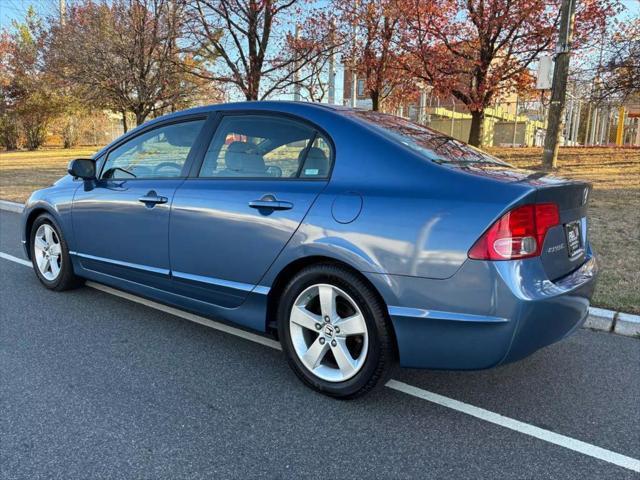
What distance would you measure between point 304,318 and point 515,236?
124cm

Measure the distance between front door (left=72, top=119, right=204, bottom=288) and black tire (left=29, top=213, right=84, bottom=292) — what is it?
268 millimetres

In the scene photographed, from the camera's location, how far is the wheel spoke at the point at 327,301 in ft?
9.30

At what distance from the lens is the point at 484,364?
249cm

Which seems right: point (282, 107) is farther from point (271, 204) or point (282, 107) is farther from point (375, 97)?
point (375, 97)

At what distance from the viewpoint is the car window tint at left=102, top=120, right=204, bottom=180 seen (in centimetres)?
372

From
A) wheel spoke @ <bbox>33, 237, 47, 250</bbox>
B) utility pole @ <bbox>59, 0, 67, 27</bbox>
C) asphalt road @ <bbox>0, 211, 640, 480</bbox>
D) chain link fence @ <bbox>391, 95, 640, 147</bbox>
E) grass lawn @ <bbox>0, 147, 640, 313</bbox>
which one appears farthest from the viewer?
chain link fence @ <bbox>391, 95, 640, 147</bbox>

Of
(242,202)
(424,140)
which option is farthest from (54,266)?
(424,140)

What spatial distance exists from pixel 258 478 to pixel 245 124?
220 centimetres

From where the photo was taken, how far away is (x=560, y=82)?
1016 centimetres

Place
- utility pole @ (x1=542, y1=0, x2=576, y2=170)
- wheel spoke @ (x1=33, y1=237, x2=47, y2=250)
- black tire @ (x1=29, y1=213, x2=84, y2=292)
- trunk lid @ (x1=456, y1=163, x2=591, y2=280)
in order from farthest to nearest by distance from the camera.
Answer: utility pole @ (x1=542, y1=0, x2=576, y2=170) → wheel spoke @ (x1=33, y1=237, x2=47, y2=250) → black tire @ (x1=29, y1=213, x2=84, y2=292) → trunk lid @ (x1=456, y1=163, x2=591, y2=280)

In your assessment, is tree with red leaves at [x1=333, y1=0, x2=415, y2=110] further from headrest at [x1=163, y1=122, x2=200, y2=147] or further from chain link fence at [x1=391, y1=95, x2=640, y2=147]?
headrest at [x1=163, y1=122, x2=200, y2=147]

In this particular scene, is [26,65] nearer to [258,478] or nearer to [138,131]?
[138,131]

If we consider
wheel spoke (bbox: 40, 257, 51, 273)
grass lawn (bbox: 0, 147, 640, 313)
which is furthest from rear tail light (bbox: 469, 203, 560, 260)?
wheel spoke (bbox: 40, 257, 51, 273)

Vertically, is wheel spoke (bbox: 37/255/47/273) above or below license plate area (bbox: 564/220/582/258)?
below
